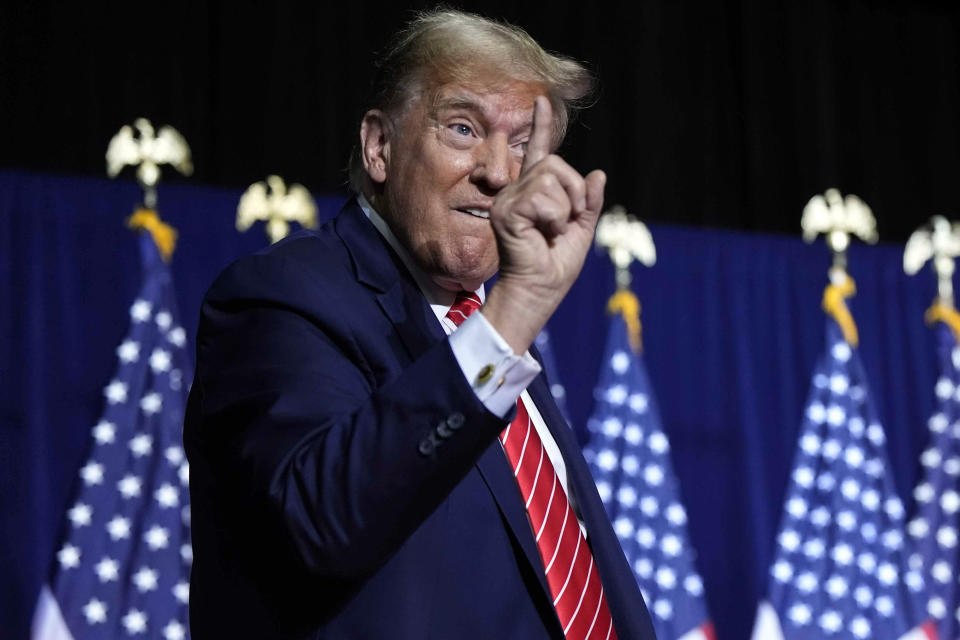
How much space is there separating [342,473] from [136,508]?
275 cm

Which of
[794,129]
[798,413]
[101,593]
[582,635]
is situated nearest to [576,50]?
[794,129]

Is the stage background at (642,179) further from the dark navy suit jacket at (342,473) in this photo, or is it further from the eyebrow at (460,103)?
the dark navy suit jacket at (342,473)

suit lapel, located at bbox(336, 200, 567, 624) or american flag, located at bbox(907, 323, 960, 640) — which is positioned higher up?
suit lapel, located at bbox(336, 200, 567, 624)

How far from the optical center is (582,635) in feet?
4.16

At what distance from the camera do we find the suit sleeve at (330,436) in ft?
3.23

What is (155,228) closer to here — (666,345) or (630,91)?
(666,345)

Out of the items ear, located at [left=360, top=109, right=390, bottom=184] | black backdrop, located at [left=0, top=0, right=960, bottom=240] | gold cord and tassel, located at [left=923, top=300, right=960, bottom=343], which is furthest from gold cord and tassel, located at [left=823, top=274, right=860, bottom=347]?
ear, located at [left=360, top=109, right=390, bottom=184]

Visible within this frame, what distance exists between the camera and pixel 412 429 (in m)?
1.00

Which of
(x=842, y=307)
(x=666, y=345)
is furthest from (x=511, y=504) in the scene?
(x=842, y=307)

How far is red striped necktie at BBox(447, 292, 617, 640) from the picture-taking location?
1.26m

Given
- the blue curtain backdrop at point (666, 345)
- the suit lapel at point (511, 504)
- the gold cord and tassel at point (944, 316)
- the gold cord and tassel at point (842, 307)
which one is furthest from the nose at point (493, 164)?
the gold cord and tassel at point (944, 316)

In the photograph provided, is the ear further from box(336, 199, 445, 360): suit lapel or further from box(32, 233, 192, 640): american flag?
box(32, 233, 192, 640): american flag

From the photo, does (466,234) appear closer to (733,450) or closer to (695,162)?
(733,450)

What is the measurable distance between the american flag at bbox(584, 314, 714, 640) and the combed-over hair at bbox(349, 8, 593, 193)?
2.48m
